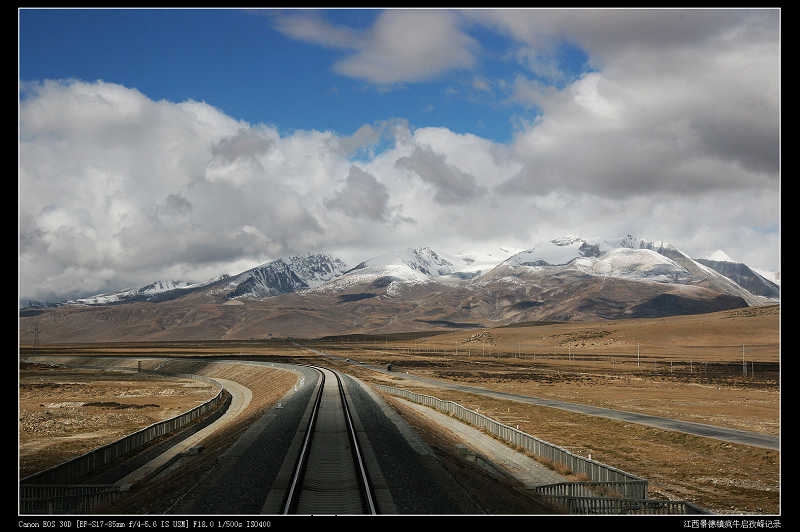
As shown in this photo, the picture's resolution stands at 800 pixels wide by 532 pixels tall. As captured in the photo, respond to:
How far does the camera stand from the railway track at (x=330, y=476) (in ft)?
65.3

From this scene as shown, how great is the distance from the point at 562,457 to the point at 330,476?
1371 cm

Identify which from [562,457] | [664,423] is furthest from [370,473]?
[664,423]

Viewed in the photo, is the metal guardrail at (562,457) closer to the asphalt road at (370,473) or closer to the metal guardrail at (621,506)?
the metal guardrail at (621,506)

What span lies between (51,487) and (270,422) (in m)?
17.3

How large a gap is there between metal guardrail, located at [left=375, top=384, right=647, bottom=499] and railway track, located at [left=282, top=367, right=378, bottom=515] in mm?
10121

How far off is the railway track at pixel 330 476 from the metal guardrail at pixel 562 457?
1012cm

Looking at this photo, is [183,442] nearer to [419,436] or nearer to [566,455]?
[419,436]

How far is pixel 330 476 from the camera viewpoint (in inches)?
956

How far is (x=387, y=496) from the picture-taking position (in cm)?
2105

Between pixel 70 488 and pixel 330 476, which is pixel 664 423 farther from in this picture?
pixel 70 488

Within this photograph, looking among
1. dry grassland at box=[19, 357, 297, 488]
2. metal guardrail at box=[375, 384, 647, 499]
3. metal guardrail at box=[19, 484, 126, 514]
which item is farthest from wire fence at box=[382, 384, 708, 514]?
dry grassland at box=[19, 357, 297, 488]

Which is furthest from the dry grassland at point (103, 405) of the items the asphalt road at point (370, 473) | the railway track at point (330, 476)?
the railway track at point (330, 476)

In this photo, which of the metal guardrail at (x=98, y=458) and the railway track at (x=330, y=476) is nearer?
the railway track at (x=330, y=476)
